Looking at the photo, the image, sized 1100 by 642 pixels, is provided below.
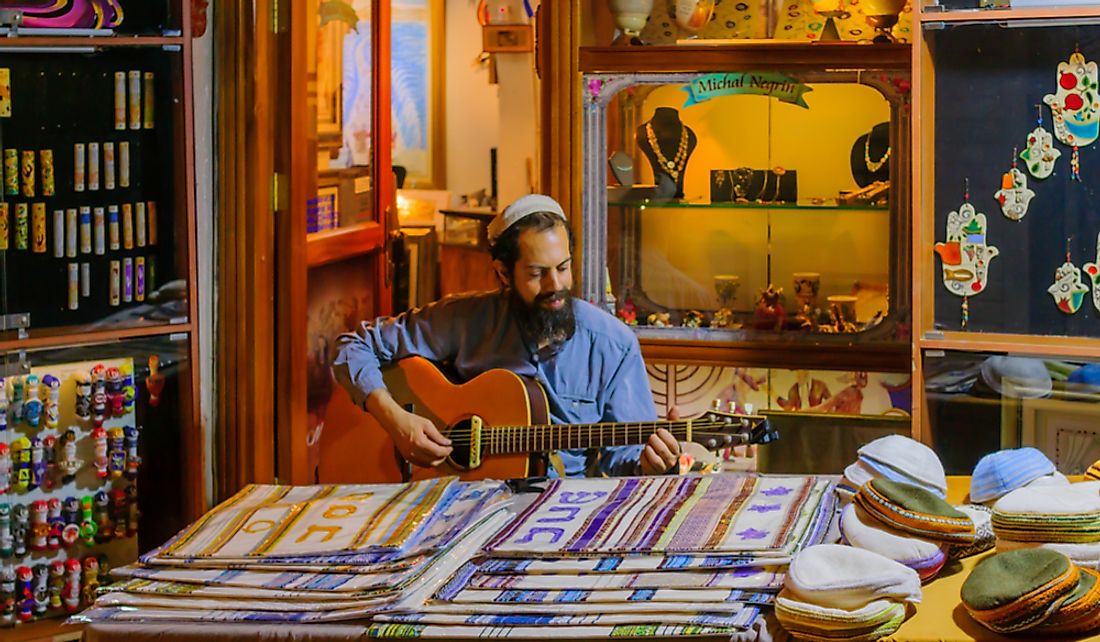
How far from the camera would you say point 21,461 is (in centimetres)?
359

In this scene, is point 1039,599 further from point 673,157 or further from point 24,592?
point 24,592

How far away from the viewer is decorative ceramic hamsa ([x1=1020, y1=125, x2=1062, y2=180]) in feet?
10.2

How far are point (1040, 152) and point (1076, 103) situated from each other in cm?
13

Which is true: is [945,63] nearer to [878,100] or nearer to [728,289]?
[878,100]

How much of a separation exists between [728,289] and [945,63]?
0.91 m

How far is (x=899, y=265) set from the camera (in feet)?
11.9

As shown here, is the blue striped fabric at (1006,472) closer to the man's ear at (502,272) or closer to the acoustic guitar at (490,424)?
the acoustic guitar at (490,424)

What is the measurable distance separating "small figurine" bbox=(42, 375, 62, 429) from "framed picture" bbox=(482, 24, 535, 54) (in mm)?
3614

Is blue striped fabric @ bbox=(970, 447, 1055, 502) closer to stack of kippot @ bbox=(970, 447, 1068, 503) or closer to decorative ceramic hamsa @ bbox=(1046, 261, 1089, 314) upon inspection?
stack of kippot @ bbox=(970, 447, 1068, 503)

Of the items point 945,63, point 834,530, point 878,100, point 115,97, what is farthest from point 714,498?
point 115,97

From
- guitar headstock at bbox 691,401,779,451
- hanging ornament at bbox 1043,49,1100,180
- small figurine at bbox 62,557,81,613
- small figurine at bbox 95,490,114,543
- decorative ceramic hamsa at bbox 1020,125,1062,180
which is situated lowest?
small figurine at bbox 62,557,81,613

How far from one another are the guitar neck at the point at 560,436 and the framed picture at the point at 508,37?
3.71 m

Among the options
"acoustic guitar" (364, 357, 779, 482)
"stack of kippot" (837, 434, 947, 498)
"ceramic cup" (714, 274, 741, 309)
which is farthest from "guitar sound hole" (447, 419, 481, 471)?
"stack of kippot" (837, 434, 947, 498)

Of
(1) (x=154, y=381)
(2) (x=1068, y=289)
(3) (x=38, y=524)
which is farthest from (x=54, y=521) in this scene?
(2) (x=1068, y=289)
